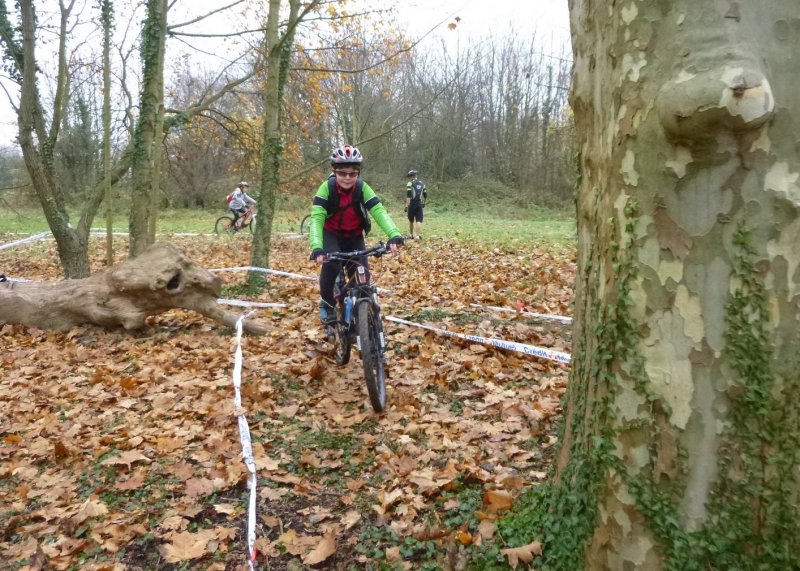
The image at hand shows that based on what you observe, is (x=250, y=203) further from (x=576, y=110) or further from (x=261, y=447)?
(x=576, y=110)

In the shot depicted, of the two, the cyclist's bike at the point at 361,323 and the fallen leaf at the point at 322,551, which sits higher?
the cyclist's bike at the point at 361,323

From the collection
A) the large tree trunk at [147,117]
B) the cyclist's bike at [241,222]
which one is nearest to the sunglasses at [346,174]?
the large tree trunk at [147,117]

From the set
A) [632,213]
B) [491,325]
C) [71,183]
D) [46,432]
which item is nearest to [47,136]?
[46,432]

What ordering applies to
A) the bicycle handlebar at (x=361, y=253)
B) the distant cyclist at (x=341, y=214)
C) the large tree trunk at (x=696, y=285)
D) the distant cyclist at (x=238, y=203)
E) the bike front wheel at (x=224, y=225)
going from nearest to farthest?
the large tree trunk at (x=696, y=285), the bicycle handlebar at (x=361, y=253), the distant cyclist at (x=341, y=214), the distant cyclist at (x=238, y=203), the bike front wheel at (x=224, y=225)

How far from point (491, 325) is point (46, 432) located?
14.6 feet

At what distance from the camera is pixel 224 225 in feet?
74.9

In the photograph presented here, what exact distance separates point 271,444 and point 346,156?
2.62 meters

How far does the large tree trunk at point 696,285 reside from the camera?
5.35ft

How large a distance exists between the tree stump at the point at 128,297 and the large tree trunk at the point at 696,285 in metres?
5.62

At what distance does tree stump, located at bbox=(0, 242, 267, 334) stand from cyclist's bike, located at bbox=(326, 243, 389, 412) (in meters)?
1.80

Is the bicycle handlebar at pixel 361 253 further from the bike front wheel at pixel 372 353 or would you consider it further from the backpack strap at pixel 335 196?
the backpack strap at pixel 335 196

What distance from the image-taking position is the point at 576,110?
2.22 m

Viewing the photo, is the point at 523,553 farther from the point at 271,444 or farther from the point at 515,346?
the point at 515,346

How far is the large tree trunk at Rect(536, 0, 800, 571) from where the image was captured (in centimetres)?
163
